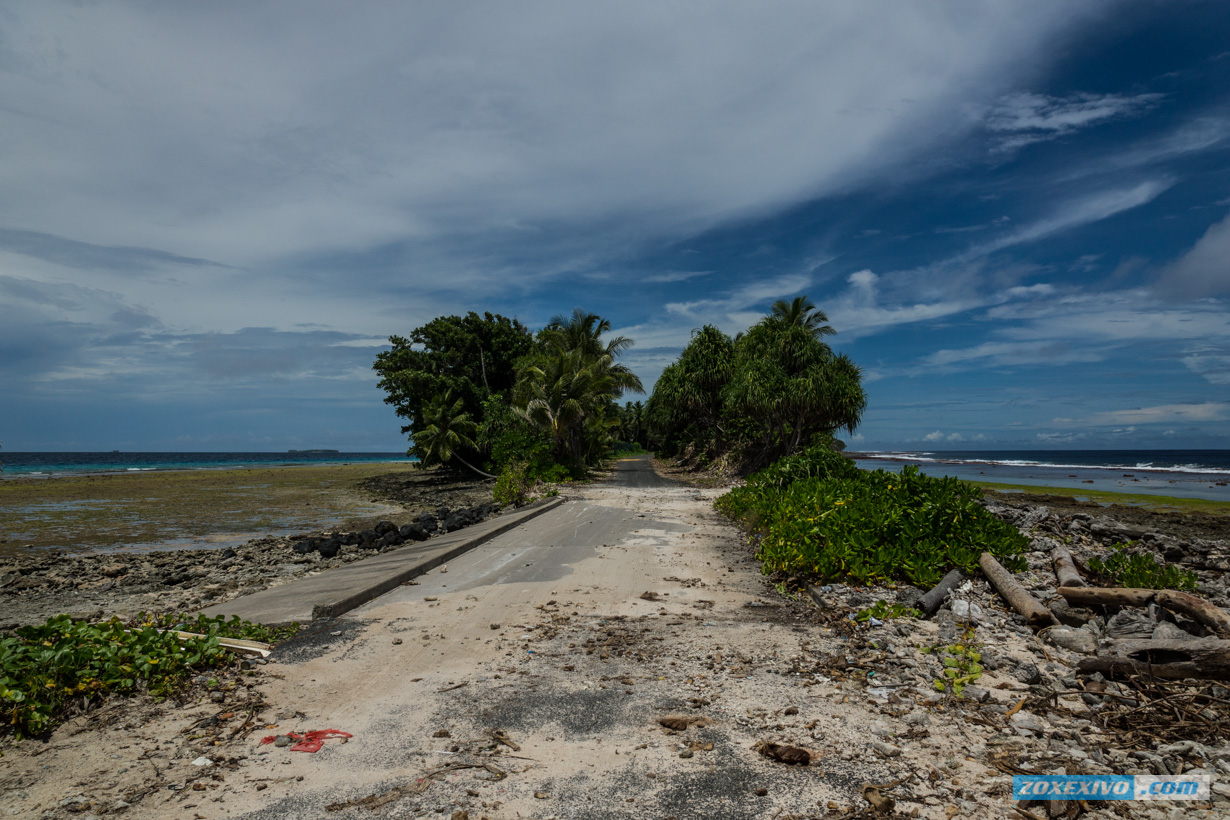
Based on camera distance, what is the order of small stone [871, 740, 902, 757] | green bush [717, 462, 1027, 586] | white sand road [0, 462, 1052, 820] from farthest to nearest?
green bush [717, 462, 1027, 586], small stone [871, 740, 902, 757], white sand road [0, 462, 1052, 820]

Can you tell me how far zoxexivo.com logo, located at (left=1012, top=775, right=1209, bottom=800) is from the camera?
9.66ft

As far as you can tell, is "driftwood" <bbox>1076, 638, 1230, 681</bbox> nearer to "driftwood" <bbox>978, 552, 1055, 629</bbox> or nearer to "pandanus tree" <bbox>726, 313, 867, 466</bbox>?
"driftwood" <bbox>978, 552, 1055, 629</bbox>

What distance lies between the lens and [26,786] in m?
3.03

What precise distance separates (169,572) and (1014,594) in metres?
13.0

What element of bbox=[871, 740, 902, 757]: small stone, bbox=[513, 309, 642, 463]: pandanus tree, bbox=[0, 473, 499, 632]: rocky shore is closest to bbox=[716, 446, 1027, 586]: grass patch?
bbox=[871, 740, 902, 757]: small stone

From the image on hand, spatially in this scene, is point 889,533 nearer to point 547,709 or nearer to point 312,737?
point 547,709

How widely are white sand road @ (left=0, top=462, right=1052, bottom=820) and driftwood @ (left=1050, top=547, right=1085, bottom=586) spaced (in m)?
2.05

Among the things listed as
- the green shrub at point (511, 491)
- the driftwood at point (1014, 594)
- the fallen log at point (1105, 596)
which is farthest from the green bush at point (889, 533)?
the green shrub at point (511, 491)

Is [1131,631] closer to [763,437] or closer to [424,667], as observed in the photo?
[424,667]

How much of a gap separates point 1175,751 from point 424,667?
4.64 meters

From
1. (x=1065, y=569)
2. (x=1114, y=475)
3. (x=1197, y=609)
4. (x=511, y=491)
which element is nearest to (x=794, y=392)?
(x=511, y=491)

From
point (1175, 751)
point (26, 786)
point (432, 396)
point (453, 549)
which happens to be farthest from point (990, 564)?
point (432, 396)

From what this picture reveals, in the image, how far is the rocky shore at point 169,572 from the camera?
8.84 metres

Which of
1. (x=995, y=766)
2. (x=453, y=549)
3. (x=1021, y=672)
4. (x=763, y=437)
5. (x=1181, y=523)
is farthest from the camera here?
(x=763, y=437)
